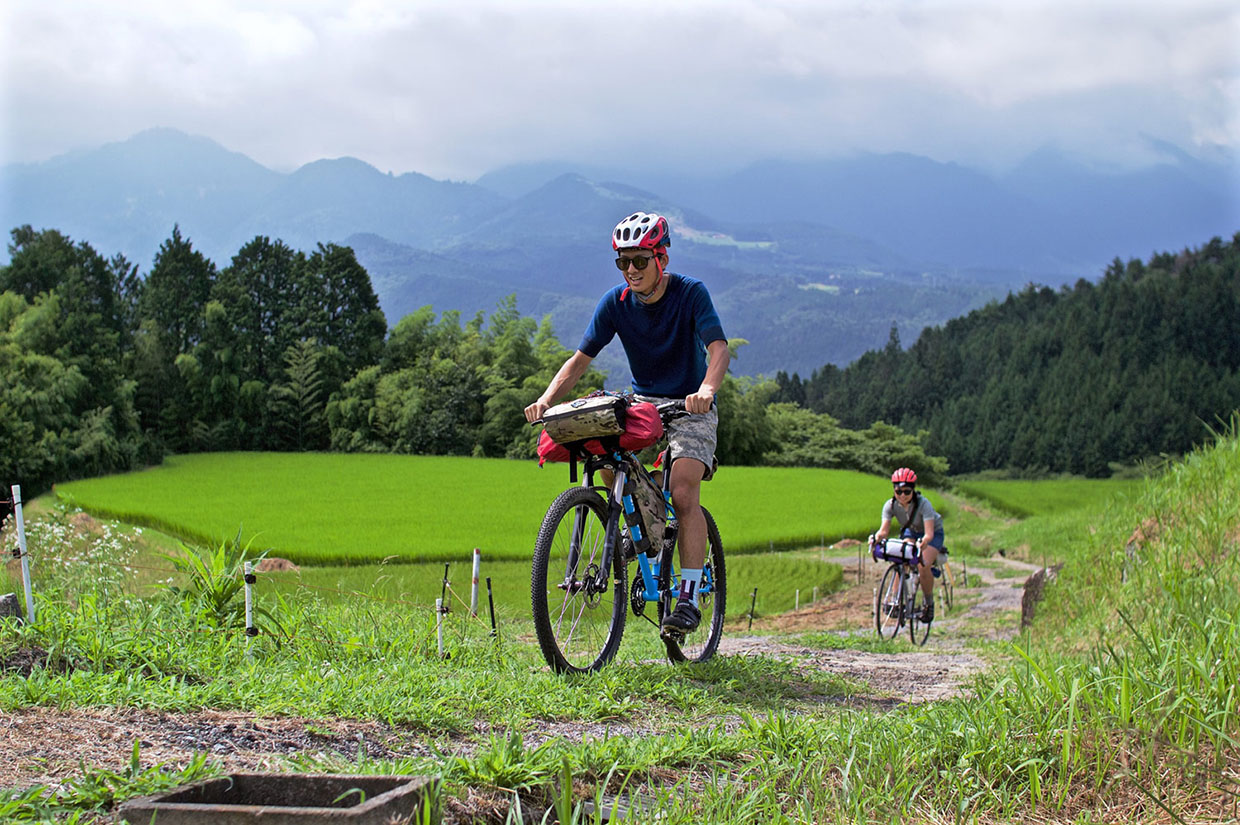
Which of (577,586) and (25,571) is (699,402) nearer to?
(577,586)

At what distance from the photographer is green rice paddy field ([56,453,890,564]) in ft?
80.9

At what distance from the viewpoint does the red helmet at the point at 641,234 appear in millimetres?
4973

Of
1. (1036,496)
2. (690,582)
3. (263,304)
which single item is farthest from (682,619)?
(1036,496)

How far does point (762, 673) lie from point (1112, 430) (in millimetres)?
94218

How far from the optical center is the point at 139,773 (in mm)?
2678

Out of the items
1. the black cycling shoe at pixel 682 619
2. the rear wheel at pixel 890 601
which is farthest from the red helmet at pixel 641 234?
the rear wheel at pixel 890 601

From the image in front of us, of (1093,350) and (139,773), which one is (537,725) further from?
(1093,350)

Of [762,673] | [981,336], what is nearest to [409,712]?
[762,673]

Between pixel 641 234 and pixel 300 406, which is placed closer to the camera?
pixel 641 234

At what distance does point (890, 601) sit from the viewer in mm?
10680

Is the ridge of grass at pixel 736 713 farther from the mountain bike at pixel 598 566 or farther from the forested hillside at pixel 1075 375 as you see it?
the forested hillside at pixel 1075 375

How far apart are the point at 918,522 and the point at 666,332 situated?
617 centimetres

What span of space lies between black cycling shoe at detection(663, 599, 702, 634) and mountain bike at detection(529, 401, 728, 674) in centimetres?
8

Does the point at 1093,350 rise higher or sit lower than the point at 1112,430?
higher
